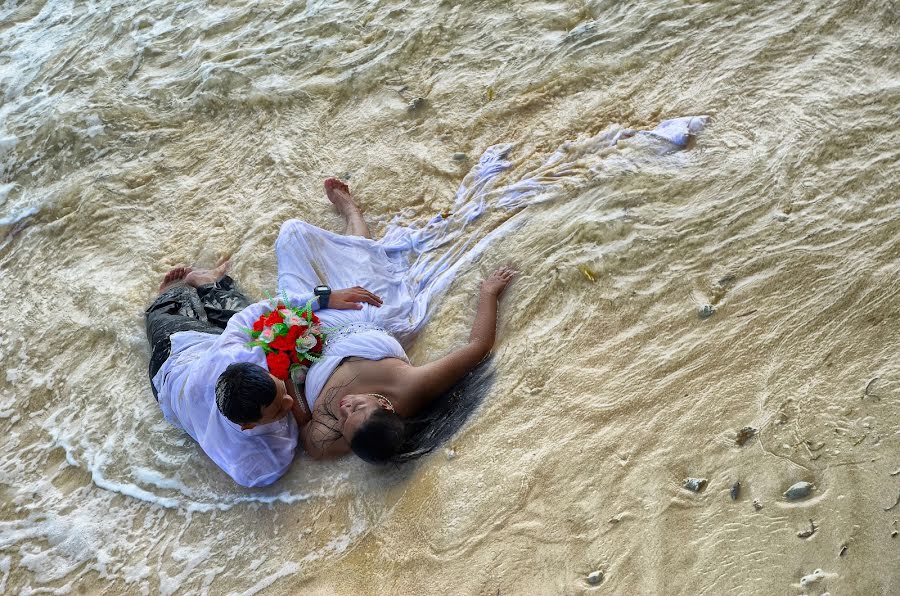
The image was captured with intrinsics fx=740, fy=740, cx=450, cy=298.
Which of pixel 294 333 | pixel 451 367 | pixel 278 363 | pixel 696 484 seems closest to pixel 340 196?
pixel 294 333

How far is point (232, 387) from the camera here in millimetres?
2621

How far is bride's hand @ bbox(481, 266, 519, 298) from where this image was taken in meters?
3.04

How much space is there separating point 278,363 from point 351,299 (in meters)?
0.44

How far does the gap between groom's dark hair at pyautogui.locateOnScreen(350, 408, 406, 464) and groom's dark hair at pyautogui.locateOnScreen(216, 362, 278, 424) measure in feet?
1.17

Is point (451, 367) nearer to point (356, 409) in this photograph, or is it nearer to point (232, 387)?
point (356, 409)

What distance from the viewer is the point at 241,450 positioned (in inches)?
112

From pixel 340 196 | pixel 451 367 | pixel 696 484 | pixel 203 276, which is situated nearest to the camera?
pixel 696 484

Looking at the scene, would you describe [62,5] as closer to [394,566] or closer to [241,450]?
[241,450]

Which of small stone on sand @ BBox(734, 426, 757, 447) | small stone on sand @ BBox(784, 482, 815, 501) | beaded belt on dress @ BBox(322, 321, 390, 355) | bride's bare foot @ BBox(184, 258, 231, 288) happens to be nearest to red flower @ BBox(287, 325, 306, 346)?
beaded belt on dress @ BBox(322, 321, 390, 355)

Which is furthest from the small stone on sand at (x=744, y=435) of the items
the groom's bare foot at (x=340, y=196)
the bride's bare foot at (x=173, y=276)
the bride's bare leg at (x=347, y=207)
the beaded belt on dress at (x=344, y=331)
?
the bride's bare foot at (x=173, y=276)

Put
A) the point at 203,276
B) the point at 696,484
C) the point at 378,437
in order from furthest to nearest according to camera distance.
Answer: the point at 203,276, the point at 378,437, the point at 696,484

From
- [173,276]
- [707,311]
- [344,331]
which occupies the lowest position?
[173,276]

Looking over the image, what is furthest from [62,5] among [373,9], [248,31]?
[373,9]

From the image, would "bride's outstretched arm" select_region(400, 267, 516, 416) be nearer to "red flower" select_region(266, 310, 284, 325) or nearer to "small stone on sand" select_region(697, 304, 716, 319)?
"red flower" select_region(266, 310, 284, 325)
